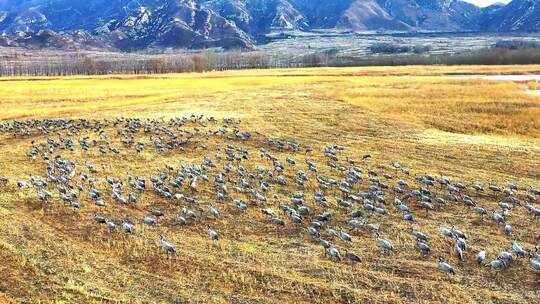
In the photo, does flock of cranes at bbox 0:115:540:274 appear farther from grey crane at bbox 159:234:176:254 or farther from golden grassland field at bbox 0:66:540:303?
golden grassland field at bbox 0:66:540:303

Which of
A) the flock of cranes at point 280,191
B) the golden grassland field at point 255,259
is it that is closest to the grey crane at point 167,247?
the flock of cranes at point 280,191

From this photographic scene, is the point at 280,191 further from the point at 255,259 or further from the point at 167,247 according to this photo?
the point at 167,247

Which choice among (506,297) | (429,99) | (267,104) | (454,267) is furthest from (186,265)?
(429,99)

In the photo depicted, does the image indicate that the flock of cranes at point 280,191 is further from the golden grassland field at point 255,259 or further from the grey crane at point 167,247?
the golden grassland field at point 255,259

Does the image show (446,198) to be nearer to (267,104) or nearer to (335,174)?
(335,174)

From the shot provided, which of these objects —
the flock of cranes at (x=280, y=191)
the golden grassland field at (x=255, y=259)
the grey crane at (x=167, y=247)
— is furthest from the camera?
the flock of cranes at (x=280, y=191)

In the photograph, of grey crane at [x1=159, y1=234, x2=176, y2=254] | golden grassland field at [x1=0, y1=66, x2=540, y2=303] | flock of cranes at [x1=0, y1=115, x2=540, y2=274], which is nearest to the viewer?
golden grassland field at [x1=0, y1=66, x2=540, y2=303]

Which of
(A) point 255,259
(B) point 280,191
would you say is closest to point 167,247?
(A) point 255,259

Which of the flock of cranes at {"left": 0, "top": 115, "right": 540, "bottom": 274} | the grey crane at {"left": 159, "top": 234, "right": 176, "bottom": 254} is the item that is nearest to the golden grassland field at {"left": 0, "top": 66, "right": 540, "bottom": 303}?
the grey crane at {"left": 159, "top": 234, "right": 176, "bottom": 254}
